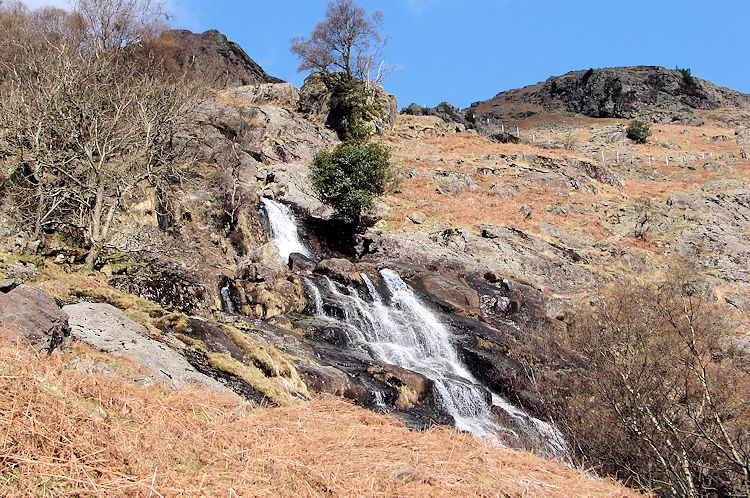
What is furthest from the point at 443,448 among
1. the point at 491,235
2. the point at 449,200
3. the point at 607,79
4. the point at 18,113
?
the point at 607,79

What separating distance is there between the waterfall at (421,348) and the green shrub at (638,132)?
51.4 metres

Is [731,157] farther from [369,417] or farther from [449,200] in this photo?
[369,417]

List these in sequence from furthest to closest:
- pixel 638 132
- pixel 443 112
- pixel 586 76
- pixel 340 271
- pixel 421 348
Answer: pixel 586 76, pixel 443 112, pixel 638 132, pixel 340 271, pixel 421 348

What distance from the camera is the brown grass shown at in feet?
9.15

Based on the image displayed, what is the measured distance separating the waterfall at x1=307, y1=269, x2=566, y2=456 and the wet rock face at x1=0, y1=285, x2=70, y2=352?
842 cm

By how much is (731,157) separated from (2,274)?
6123 cm

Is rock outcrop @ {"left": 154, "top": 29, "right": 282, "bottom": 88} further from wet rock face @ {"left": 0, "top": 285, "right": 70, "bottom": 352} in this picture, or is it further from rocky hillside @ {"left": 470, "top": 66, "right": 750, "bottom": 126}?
rocky hillside @ {"left": 470, "top": 66, "right": 750, "bottom": 126}

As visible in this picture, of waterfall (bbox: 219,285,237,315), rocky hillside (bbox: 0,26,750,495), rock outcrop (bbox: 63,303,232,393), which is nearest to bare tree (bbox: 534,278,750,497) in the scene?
rocky hillside (bbox: 0,26,750,495)

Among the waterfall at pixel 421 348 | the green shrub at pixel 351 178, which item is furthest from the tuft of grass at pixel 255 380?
the green shrub at pixel 351 178

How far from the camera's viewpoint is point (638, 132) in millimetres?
58031

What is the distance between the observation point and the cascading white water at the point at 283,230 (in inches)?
879

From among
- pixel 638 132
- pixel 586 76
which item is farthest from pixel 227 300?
pixel 586 76

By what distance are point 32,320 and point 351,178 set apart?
2134 cm

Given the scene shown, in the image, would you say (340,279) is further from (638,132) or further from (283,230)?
(638,132)
